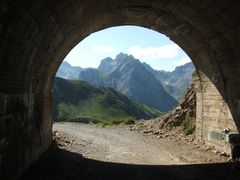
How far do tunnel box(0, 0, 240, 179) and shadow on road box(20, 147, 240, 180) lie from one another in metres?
0.59

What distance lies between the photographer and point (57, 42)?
1127 cm

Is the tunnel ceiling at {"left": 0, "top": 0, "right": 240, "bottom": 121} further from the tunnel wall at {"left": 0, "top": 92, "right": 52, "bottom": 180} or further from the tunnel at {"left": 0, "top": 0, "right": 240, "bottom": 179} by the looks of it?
the tunnel wall at {"left": 0, "top": 92, "right": 52, "bottom": 180}

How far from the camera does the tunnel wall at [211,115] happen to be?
44.6 ft

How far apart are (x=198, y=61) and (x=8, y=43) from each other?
10.5 metres

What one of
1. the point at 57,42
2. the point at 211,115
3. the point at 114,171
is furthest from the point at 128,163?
the point at 211,115

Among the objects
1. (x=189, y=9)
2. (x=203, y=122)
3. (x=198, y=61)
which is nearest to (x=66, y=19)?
(x=189, y=9)

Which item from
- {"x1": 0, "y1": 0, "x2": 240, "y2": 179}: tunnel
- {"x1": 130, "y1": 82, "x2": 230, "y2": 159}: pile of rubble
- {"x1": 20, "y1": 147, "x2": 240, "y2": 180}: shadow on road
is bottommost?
{"x1": 20, "y1": 147, "x2": 240, "y2": 180}: shadow on road

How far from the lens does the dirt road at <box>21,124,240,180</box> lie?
9789mm

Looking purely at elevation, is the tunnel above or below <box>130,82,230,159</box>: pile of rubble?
above

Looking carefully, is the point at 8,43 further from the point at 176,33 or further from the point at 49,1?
the point at 176,33

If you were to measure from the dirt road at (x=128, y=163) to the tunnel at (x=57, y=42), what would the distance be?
792mm

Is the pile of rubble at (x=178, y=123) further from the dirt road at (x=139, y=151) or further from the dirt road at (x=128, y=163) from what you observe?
the dirt road at (x=128, y=163)

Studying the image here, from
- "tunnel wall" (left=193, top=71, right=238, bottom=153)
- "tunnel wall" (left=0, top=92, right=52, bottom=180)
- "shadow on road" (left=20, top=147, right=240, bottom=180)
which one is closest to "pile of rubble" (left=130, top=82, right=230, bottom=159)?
"tunnel wall" (left=193, top=71, right=238, bottom=153)

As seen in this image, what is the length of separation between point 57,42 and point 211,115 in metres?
7.97
